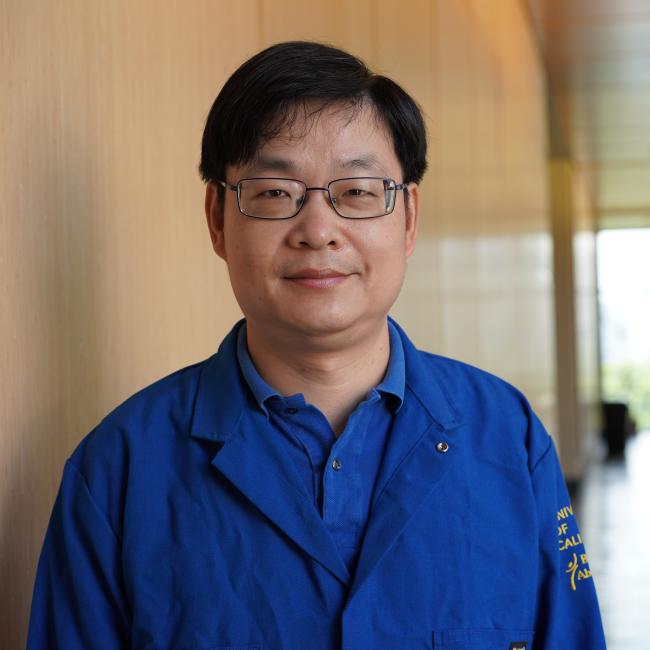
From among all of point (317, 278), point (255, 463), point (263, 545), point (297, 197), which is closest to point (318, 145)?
point (297, 197)

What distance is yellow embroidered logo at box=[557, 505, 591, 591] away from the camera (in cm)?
163

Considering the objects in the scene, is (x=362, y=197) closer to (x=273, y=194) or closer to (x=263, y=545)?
(x=273, y=194)

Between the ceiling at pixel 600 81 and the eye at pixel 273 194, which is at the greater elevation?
the ceiling at pixel 600 81

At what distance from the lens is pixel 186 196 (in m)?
2.30

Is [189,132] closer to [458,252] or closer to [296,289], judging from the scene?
[296,289]

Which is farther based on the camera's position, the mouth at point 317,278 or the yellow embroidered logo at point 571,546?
the yellow embroidered logo at point 571,546

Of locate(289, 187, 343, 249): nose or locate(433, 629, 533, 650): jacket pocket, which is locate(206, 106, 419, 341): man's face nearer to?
locate(289, 187, 343, 249): nose

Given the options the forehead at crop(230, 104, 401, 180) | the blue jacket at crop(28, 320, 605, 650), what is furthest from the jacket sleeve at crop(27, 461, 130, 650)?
the forehead at crop(230, 104, 401, 180)

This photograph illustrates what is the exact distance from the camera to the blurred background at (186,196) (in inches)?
63.6

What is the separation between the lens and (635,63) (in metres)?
10.0

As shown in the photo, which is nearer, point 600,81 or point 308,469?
point 308,469

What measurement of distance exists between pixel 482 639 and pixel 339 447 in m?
0.32

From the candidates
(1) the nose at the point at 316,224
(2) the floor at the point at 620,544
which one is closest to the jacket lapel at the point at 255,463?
(1) the nose at the point at 316,224

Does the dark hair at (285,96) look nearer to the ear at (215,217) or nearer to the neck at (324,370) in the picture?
the ear at (215,217)
